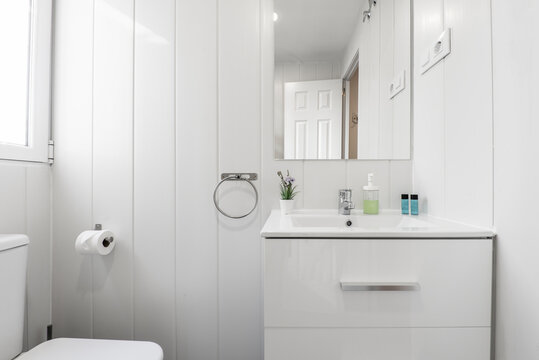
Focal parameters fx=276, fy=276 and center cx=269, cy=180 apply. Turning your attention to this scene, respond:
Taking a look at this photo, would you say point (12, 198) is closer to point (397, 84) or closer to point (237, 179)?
point (237, 179)

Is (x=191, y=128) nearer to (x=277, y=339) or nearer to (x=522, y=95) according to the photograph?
(x=277, y=339)

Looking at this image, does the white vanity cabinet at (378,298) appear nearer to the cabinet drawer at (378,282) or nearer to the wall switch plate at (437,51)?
the cabinet drawer at (378,282)

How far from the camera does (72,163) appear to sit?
4.13 ft

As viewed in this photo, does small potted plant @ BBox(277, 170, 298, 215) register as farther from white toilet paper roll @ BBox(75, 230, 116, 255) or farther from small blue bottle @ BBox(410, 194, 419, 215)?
white toilet paper roll @ BBox(75, 230, 116, 255)

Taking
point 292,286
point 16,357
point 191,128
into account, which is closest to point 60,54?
point 191,128

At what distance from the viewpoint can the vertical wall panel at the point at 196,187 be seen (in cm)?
120

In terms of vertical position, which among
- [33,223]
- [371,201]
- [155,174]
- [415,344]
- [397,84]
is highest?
[397,84]

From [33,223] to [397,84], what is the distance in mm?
1668

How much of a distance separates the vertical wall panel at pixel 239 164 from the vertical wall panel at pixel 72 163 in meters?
0.62

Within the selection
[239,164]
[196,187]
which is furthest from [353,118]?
[196,187]

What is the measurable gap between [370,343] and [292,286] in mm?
236

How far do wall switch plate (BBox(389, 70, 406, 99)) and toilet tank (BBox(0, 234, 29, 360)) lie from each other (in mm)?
1499

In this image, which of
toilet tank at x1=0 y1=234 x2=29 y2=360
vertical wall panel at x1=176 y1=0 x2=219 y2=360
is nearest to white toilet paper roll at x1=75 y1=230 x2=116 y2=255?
toilet tank at x1=0 y1=234 x2=29 y2=360

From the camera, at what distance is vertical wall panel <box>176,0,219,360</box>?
47.3 inches
